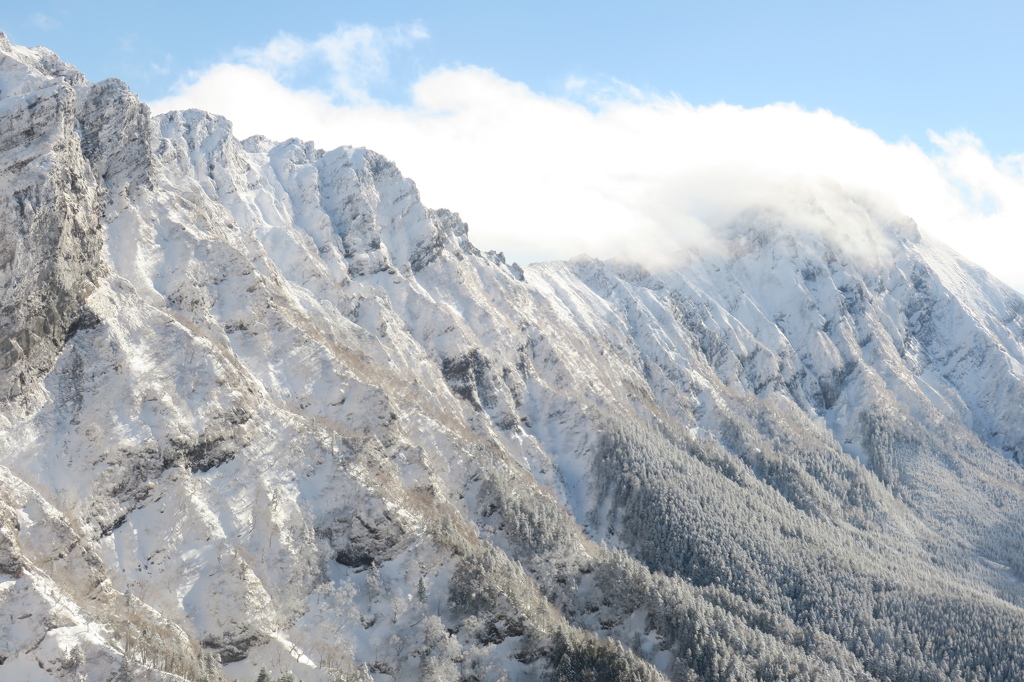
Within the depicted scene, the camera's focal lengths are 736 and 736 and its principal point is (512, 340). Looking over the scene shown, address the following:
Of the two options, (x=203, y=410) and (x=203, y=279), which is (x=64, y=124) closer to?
(x=203, y=279)

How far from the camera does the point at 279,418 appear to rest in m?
122

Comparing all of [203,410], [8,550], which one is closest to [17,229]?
[203,410]

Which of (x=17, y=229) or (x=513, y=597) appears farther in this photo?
(x=513, y=597)

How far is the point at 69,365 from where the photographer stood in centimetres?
10281

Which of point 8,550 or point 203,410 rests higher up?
point 203,410

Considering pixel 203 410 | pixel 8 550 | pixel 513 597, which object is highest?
pixel 203 410

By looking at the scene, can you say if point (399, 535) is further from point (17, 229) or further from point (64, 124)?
point (64, 124)

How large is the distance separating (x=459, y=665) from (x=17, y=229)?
86.3m

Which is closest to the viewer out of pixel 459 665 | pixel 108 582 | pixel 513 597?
pixel 108 582

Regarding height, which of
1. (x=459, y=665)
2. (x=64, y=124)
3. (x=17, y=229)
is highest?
(x=64, y=124)

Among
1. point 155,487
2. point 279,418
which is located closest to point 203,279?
point 279,418

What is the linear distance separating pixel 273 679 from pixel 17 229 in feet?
225

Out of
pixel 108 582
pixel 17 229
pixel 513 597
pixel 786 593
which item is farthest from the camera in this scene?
pixel 786 593

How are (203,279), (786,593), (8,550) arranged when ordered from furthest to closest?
(786,593)
(203,279)
(8,550)
